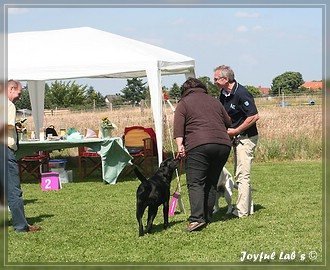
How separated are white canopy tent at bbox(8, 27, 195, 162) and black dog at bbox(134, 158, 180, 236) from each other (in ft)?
13.0

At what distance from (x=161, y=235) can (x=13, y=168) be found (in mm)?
1606

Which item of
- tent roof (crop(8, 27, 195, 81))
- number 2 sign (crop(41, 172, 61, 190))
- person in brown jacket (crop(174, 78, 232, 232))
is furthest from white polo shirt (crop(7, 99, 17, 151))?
tent roof (crop(8, 27, 195, 81))

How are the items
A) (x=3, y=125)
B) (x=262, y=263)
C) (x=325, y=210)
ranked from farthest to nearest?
1. (x=325, y=210)
2. (x=3, y=125)
3. (x=262, y=263)

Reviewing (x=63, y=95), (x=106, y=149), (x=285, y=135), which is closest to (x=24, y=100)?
(x=63, y=95)

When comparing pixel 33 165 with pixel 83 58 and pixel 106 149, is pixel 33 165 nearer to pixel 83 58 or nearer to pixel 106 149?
pixel 106 149

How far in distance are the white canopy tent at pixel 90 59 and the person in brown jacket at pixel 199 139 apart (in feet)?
13.6

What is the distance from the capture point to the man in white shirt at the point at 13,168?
17.8 ft

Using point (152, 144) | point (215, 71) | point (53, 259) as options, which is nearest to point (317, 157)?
point (152, 144)

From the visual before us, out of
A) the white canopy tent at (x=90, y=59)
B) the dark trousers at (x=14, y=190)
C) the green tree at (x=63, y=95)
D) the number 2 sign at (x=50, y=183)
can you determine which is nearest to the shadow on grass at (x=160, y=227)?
the dark trousers at (x=14, y=190)

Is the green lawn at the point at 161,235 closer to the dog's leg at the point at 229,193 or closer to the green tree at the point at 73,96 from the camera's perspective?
the dog's leg at the point at 229,193

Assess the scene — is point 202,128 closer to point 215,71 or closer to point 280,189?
point 215,71

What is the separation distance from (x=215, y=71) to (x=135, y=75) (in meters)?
6.73

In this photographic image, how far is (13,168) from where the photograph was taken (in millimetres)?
5621

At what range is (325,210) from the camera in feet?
21.7
